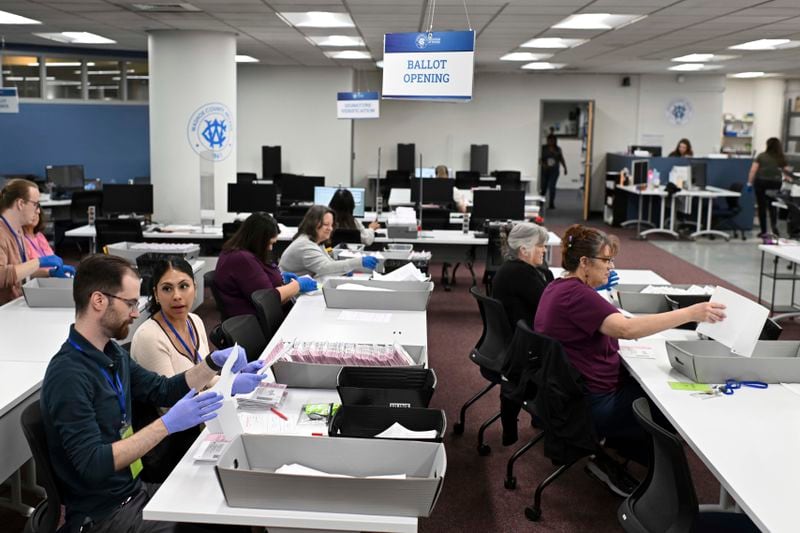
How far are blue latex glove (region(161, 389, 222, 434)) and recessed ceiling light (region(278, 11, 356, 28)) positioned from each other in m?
6.61

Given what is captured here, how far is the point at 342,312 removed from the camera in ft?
15.2

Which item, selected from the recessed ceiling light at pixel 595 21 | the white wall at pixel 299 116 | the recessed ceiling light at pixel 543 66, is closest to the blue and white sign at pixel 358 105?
the white wall at pixel 299 116

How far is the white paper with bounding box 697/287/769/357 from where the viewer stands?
10.6ft

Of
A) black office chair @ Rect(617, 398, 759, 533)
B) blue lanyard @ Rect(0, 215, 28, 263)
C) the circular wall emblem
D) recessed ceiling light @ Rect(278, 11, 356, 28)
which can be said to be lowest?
black office chair @ Rect(617, 398, 759, 533)

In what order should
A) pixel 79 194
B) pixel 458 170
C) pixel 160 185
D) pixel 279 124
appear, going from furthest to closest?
pixel 458 170 → pixel 279 124 → pixel 79 194 → pixel 160 185

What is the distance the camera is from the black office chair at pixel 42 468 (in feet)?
7.86

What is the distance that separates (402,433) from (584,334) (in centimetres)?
151

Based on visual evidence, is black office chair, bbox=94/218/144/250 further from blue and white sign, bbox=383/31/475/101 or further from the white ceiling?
blue and white sign, bbox=383/31/475/101

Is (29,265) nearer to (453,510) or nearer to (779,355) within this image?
(453,510)

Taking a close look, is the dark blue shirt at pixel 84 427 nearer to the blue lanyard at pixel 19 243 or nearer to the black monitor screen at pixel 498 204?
the blue lanyard at pixel 19 243

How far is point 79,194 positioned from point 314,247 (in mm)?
6231

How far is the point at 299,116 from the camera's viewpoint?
15.5 meters

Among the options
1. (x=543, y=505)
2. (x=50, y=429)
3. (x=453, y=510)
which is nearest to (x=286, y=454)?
(x=50, y=429)

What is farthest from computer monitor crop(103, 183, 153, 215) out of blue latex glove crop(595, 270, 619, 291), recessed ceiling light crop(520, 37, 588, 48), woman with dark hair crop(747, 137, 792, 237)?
woman with dark hair crop(747, 137, 792, 237)
